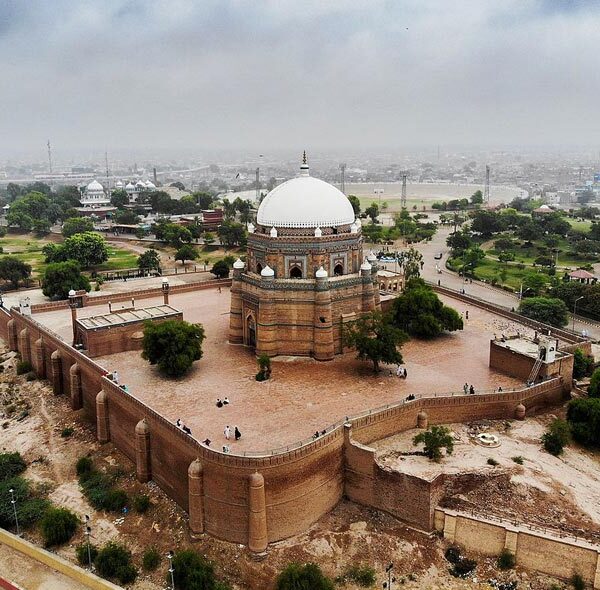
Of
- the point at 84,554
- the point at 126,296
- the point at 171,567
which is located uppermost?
the point at 126,296

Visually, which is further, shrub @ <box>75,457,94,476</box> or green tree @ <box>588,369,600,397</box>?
green tree @ <box>588,369,600,397</box>

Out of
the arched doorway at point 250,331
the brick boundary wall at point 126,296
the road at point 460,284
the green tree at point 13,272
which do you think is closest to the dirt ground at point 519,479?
the arched doorway at point 250,331

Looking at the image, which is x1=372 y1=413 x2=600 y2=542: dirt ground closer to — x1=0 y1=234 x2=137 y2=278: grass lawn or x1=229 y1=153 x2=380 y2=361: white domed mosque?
x1=229 y1=153 x2=380 y2=361: white domed mosque

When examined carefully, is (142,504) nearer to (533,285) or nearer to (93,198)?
(533,285)

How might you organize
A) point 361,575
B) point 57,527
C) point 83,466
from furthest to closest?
point 83,466 → point 57,527 → point 361,575

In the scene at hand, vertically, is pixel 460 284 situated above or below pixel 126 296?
below

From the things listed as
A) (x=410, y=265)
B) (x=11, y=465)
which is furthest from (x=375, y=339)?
(x=410, y=265)

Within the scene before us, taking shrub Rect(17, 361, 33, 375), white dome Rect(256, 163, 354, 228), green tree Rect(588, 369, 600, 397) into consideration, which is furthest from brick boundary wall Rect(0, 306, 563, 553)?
white dome Rect(256, 163, 354, 228)

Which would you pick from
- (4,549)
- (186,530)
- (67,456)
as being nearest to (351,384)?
(186,530)
